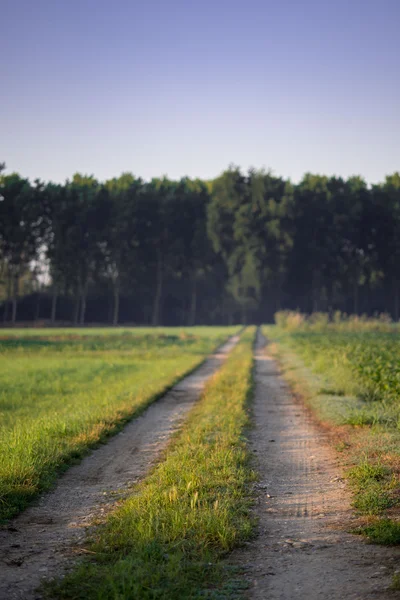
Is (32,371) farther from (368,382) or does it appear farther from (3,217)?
(3,217)

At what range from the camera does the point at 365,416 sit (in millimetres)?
12297

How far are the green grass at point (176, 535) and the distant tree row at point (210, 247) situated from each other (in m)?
65.7

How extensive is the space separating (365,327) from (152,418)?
40.3 meters

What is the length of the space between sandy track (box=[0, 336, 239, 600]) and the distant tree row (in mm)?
62572

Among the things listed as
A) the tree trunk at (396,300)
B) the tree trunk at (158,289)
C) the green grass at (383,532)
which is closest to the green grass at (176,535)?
the green grass at (383,532)

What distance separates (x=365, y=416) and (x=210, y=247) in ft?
231

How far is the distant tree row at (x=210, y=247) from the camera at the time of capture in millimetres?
74688

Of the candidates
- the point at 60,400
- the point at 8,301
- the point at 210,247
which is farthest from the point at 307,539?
the point at 210,247

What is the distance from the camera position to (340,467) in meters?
9.16

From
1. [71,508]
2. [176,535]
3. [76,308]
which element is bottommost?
[71,508]

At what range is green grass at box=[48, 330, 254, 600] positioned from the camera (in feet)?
16.4

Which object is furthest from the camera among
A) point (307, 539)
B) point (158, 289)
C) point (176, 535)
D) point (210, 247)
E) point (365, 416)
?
point (210, 247)

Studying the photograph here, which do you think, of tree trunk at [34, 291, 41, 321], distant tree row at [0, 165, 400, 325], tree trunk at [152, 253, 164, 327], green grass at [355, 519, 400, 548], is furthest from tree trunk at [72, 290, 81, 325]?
green grass at [355, 519, 400, 548]

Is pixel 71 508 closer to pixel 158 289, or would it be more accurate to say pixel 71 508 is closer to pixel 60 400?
pixel 60 400
